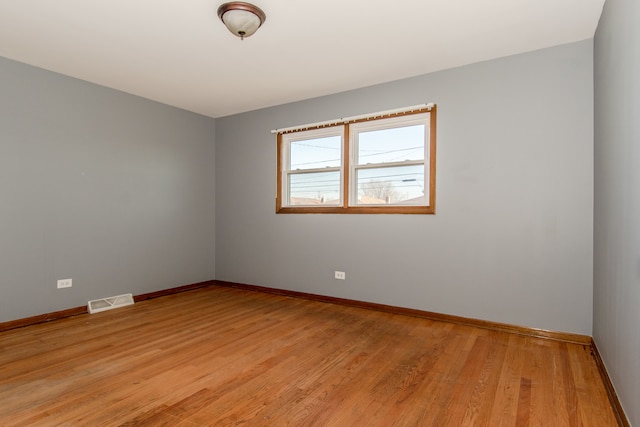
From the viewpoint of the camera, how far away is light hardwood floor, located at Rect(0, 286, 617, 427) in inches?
74.8

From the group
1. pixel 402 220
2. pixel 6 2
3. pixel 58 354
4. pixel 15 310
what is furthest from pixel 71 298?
pixel 402 220

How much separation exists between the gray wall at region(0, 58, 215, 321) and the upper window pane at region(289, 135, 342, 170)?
1.56 meters

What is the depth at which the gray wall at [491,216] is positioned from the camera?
9.77ft

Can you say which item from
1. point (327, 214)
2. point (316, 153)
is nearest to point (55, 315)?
point (327, 214)

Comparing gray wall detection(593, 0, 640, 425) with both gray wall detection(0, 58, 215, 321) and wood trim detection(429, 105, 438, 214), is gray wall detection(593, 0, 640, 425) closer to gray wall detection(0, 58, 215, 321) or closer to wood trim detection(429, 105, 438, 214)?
wood trim detection(429, 105, 438, 214)

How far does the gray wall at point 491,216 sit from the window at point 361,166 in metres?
0.14

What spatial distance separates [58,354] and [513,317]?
394 cm

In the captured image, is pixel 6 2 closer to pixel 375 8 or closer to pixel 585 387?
pixel 375 8

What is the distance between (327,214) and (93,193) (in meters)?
2.80

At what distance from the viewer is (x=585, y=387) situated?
2.22m

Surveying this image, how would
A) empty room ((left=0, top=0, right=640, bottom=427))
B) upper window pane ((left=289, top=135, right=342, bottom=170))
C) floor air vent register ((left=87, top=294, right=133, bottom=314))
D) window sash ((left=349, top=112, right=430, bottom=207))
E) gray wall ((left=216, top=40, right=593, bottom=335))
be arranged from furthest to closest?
upper window pane ((left=289, top=135, right=342, bottom=170))
floor air vent register ((left=87, top=294, right=133, bottom=314))
window sash ((left=349, top=112, right=430, bottom=207))
gray wall ((left=216, top=40, right=593, bottom=335))
empty room ((left=0, top=0, right=640, bottom=427))

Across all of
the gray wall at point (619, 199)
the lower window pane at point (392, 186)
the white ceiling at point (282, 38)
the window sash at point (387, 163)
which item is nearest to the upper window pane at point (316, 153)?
the window sash at point (387, 163)

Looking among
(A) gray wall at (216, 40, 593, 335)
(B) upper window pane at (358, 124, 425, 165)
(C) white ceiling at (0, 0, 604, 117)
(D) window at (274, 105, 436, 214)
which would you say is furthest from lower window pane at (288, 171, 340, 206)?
(C) white ceiling at (0, 0, 604, 117)

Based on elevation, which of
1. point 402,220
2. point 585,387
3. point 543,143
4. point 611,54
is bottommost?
point 585,387
